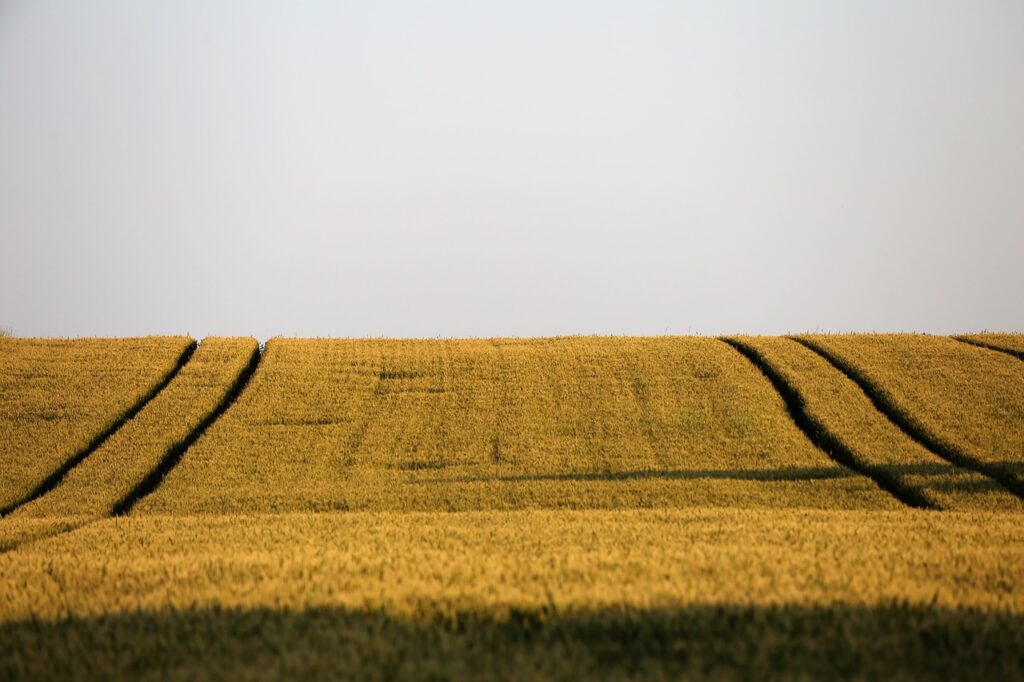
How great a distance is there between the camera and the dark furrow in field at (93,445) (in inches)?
1096

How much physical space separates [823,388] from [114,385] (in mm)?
28427

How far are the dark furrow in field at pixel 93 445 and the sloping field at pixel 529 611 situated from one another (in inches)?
612

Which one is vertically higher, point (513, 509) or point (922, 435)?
point (922, 435)

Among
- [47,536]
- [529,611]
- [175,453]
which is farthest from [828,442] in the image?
[529,611]

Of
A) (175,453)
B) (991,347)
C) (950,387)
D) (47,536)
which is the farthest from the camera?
(991,347)

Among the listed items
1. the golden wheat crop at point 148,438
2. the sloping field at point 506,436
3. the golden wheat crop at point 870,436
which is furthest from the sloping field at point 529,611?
the golden wheat crop at point 148,438

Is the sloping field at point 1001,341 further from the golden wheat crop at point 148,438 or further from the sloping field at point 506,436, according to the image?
the golden wheat crop at point 148,438

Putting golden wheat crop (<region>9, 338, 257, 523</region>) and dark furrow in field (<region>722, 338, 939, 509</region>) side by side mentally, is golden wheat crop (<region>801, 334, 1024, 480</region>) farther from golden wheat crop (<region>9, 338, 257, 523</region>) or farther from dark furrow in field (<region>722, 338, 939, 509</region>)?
golden wheat crop (<region>9, 338, 257, 523</region>)

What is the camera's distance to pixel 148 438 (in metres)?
31.5

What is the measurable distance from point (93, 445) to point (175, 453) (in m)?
3.32

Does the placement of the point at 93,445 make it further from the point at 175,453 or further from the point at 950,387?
the point at 950,387

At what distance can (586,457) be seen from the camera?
96.7ft

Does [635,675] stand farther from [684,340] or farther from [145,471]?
[684,340]

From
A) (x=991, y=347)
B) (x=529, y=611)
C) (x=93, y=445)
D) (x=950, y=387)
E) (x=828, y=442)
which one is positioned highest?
(x=529, y=611)
